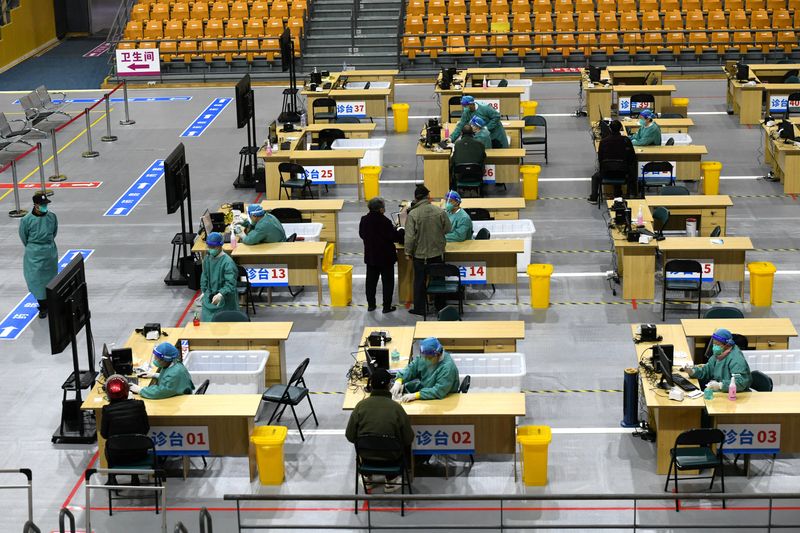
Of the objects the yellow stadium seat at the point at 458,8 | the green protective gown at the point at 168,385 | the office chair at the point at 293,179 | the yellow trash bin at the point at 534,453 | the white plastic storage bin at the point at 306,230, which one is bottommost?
the yellow trash bin at the point at 534,453

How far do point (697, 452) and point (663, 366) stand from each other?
3.34 ft

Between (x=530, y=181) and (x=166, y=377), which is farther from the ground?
(x=530, y=181)

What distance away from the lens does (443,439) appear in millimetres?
12391

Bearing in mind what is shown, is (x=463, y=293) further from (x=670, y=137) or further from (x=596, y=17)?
(x=596, y=17)

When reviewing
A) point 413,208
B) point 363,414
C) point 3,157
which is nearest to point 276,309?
point 413,208

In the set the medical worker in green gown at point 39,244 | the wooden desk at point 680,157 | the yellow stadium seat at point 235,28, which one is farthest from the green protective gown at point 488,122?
the yellow stadium seat at point 235,28

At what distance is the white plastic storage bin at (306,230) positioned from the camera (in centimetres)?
1835

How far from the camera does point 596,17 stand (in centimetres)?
3241

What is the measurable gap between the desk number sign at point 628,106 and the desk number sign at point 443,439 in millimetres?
14524

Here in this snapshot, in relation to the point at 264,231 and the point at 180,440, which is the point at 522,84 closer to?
the point at 264,231

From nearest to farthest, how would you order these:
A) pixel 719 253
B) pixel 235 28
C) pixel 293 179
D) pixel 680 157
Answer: pixel 719 253
pixel 293 179
pixel 680 157
pixel 235 28

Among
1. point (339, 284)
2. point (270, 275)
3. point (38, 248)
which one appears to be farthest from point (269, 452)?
point (38, 248)

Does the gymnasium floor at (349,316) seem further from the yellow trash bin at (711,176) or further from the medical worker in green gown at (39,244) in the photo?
the medical worker in green gown at (39,244)

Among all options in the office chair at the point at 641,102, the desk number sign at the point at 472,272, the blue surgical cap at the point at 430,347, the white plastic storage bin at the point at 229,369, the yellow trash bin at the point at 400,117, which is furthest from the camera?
the yellow trash bin at the point at 400,117
